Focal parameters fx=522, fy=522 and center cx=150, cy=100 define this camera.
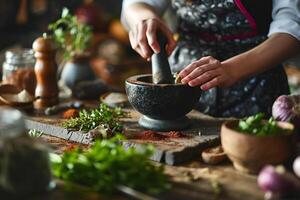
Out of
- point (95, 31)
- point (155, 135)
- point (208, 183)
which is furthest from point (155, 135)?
point (95, 31)

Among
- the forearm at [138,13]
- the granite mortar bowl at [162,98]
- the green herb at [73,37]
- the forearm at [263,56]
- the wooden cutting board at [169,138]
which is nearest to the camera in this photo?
the wooden cutting board at [169,138]

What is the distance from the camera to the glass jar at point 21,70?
1963mm

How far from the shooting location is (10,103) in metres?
1.77

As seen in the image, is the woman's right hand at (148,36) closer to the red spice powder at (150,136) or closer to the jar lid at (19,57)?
→ the red spice powder at (150,136)

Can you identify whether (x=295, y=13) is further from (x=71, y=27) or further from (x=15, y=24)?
(x=15, y=24)

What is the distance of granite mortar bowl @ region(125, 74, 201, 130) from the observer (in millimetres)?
1562

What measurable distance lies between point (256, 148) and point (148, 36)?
0.63m

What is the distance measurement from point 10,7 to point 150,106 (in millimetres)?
1491

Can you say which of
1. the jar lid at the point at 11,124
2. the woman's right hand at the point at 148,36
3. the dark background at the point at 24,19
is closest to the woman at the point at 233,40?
the woman's right hand at the point at 148,36

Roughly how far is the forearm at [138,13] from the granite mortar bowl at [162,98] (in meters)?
0.34

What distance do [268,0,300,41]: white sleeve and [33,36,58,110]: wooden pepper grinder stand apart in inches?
31.2

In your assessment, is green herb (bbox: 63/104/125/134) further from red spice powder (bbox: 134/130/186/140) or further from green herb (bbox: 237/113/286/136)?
green herb (bbox: 237/113/286/136)

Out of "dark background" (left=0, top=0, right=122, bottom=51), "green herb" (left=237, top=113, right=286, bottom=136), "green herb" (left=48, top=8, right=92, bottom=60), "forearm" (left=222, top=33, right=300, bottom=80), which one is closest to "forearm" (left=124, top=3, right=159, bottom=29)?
"green herb" (left=48, top=8, right=92, bottom=60)

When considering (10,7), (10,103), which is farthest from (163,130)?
(10,7)
